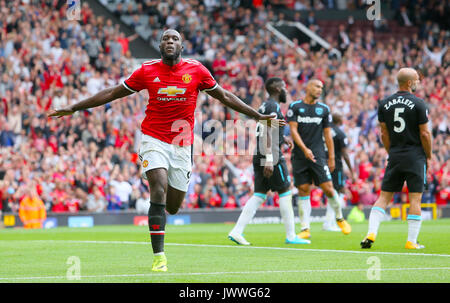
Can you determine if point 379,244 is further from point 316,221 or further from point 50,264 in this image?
point 316,221

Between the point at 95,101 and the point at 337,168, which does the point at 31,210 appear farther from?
the point at 95,101

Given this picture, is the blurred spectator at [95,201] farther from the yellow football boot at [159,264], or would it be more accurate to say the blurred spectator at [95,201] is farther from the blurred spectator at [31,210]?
the yellow football boot at [159,264]

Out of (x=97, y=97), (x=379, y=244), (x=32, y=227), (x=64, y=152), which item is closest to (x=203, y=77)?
(x=97, y=97)

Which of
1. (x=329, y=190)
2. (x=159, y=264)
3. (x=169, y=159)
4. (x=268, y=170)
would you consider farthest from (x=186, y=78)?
(x=329, y=190)

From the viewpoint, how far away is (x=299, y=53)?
106 feet

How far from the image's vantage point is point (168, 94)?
9.59 meters

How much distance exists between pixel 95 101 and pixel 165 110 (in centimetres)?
77

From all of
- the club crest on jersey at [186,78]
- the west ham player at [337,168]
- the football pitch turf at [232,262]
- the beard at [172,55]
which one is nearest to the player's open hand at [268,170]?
the football pitch turf at [232,262]

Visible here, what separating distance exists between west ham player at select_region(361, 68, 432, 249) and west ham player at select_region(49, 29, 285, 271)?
3155 millimetres

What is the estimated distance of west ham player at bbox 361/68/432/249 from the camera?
12.1 m

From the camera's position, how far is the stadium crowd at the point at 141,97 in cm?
2406

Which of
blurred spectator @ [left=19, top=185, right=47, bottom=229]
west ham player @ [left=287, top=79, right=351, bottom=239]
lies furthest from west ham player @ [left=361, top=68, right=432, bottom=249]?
blurred spectator @ [left=19, top=185, right=47, bottom=229]

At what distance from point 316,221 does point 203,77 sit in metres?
15.5
